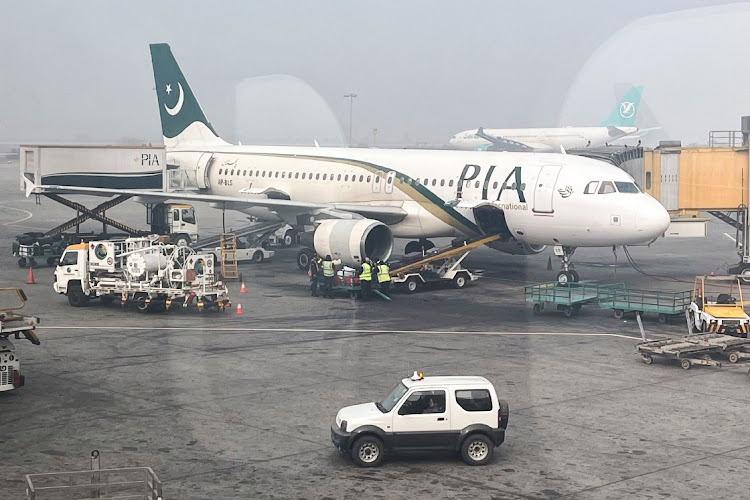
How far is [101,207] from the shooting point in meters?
51.5

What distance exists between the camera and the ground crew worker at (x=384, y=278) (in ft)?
124

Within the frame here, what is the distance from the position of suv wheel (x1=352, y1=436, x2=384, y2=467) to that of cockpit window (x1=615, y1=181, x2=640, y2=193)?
21907 millimetres

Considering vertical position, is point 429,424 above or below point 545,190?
below

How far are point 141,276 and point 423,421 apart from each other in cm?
1836

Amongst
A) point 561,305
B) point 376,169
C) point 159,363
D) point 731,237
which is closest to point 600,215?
point 561,305

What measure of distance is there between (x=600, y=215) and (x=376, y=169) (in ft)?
36.2

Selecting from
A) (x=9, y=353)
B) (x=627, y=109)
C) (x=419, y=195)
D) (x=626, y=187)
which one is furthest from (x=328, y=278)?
(x=9, y=353)

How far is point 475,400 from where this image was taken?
63.3 feet

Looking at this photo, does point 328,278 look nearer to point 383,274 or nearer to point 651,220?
point 383,274

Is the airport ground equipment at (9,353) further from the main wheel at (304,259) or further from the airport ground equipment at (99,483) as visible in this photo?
the main wheel at (304,259)

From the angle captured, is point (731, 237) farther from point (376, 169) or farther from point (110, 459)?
point (110, 459)

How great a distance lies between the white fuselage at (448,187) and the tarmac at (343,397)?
3.34 metres

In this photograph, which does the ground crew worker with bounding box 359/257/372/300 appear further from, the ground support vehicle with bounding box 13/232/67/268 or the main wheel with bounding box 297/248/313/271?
the ground support vehicle with bounding box 13/232/67/268

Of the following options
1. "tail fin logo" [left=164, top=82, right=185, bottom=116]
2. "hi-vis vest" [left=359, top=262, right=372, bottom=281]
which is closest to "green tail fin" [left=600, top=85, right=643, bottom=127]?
"hi-vis vest" [left=359, top=262, right=372, bottom=281]
